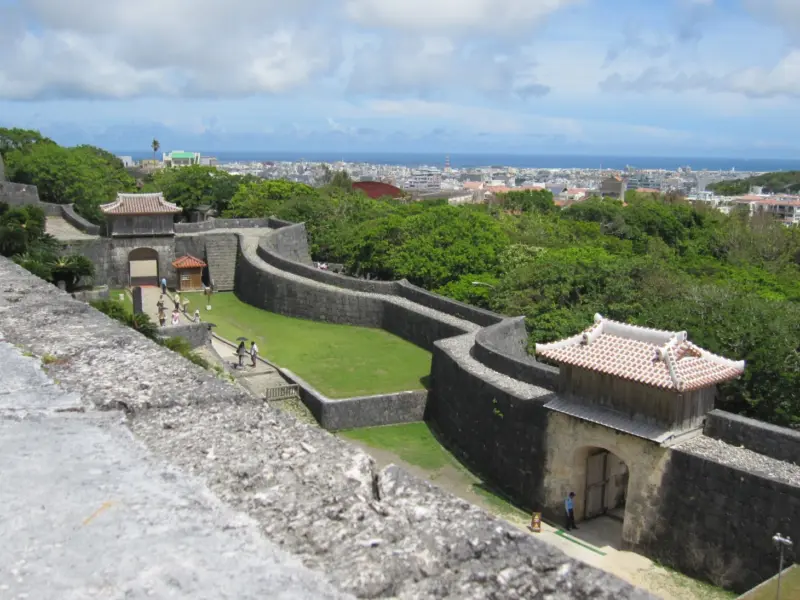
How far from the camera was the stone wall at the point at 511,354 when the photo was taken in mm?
16328

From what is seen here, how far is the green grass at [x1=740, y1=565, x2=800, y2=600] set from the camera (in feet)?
34.5

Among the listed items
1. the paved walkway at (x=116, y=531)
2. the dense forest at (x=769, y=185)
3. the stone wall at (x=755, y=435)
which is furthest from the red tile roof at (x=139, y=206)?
the dense forest at (x=769, y=185)

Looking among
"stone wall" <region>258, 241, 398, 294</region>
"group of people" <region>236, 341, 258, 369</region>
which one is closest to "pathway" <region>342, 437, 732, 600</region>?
"group of people" <region>236, 341, 258, 369</region>

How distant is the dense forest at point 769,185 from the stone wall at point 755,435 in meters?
133

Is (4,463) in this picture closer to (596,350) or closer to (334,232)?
(596,350)

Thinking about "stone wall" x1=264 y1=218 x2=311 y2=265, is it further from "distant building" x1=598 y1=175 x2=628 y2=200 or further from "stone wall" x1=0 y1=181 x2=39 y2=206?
"distant building" x1=598 y1=175 x2=628 y2=200

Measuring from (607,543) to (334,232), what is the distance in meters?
23.0

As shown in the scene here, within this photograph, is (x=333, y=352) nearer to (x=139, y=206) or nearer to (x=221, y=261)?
(x=221, y=261)

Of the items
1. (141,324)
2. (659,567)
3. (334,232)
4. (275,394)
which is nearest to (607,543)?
(659,567)

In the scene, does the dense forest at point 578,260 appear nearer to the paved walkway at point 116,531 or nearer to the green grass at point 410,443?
the green grass at point 410,443

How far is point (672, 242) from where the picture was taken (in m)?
46.8

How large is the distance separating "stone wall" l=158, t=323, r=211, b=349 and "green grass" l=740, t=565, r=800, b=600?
1472 cm

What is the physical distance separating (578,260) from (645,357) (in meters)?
10.1

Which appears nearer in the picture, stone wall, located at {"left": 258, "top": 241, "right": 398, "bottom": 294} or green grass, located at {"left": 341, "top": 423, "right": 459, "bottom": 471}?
Answer: green grass, located at {"left": 341, "top": 423, "right": 459, "bottom": 471}
